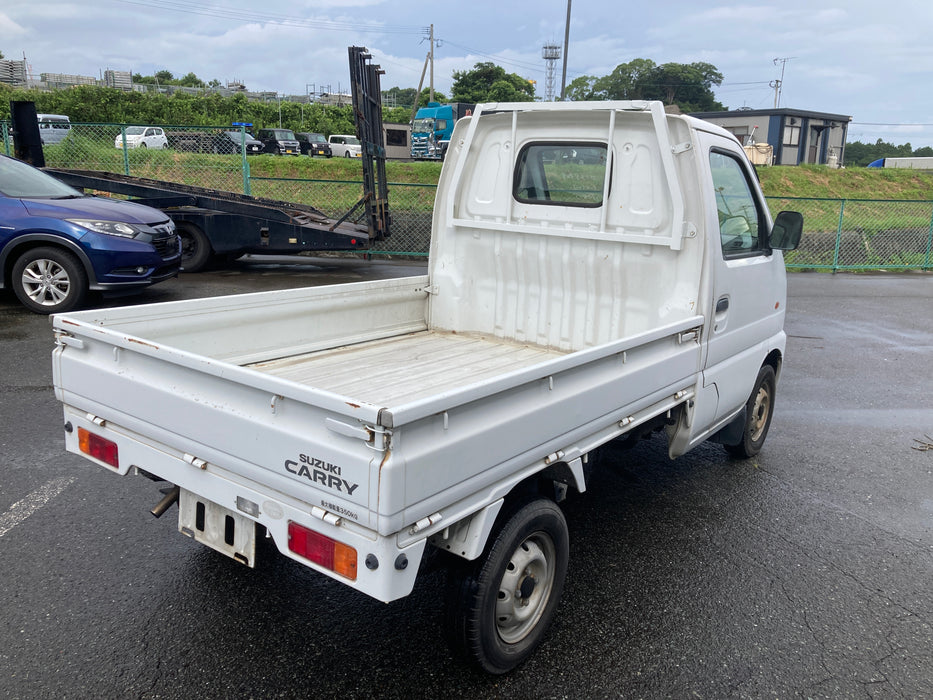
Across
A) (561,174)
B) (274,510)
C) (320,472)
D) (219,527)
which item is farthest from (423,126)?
(320,472)

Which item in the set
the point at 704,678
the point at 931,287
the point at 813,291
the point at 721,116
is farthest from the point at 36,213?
the point at 721,116

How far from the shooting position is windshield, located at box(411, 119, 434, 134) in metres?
38.0

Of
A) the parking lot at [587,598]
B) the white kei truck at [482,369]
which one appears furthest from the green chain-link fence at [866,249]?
the white kei truck at [482,369]

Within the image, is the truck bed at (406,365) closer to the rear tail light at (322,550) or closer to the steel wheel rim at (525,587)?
the steel wheel rim at (525,587)

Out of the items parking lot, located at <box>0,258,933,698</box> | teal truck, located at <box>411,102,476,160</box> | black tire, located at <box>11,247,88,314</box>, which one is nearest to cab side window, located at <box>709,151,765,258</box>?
parking lot, located at <box>0,258,933,698</box>

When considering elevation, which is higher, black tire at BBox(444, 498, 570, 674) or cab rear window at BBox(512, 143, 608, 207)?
cab rear window at BBox(512, 143, 608, 207)

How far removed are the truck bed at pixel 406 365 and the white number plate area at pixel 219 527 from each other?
32.5 inches

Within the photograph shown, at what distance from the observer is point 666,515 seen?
4230 mm

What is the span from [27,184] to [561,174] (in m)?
7.05

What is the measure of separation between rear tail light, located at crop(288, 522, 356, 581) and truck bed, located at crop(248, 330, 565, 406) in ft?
3.02

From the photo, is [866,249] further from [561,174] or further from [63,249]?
[63,249]

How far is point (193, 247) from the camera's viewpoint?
11438 mm

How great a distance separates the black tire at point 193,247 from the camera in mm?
11320

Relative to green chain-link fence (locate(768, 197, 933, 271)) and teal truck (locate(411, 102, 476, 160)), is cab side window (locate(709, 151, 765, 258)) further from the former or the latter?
teal truck (locate(411, 102, 476, 160))
